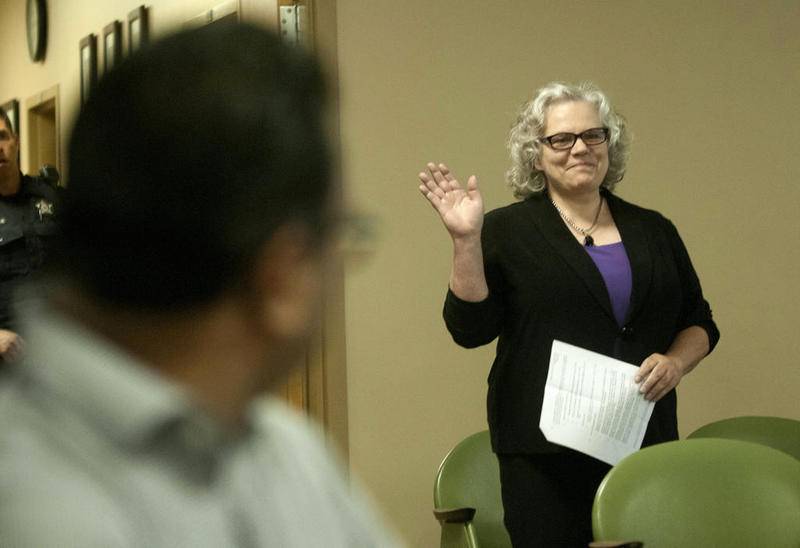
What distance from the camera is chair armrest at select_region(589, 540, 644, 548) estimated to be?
2408mm

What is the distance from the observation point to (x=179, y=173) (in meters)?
0.62

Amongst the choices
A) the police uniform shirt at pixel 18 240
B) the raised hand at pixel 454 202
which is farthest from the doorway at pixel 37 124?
the raised hand at pixel 454 202

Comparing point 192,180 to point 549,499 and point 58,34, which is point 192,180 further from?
point 58,34

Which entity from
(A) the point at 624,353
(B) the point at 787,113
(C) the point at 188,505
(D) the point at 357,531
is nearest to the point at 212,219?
(C) the point at 188,505

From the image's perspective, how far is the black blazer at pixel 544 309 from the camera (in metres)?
2.71

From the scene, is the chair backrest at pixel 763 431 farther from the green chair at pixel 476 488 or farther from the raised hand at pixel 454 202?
the raised hand at pixel 454 202

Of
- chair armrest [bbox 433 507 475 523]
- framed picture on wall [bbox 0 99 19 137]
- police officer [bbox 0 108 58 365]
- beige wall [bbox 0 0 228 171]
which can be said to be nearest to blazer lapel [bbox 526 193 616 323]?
chair armrest [bbox 433 507 475 523]

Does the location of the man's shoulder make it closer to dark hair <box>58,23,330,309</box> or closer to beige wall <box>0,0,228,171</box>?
dark hair <box>58,23,330,309</box>

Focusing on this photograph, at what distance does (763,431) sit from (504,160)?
1.33 metres

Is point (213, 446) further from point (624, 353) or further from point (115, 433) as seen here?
point (624, 353)

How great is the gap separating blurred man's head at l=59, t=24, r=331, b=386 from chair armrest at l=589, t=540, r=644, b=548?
1.88m

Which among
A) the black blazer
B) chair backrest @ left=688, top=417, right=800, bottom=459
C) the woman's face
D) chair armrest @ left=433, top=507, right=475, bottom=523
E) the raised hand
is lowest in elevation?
chair armrest @ left=433, top=507, right=475, bottom=523

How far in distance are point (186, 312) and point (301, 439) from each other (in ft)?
0.67

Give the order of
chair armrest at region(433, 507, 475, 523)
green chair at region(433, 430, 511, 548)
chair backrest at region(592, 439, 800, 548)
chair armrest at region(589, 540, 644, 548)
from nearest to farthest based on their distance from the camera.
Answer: chair armrest at region(589, 540, 644, 548), chair backrest at region(592, 439, 800, 548), chair armrest at region(433, 507, 475, 523), green chair at region(433, 430, 511, 548)
